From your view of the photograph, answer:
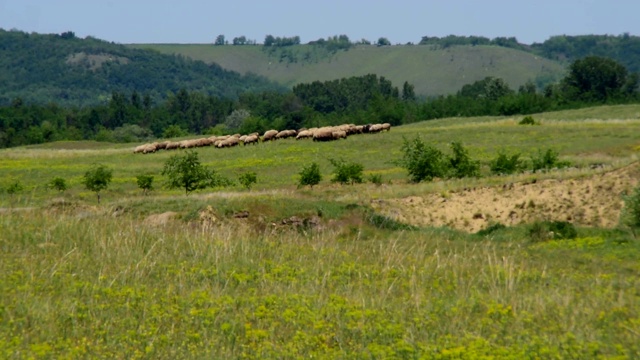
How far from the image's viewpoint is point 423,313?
419 inches

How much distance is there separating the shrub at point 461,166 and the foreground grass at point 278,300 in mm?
27243

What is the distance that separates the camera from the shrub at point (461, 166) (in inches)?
1693

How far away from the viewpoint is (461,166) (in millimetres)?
43500

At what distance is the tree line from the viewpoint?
5256 inches

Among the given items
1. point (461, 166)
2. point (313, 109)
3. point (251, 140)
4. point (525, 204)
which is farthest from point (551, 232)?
point (313, 109)

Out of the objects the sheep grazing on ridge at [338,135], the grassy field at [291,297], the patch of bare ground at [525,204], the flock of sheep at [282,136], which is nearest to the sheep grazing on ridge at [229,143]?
the flock of sheep at [282,136]

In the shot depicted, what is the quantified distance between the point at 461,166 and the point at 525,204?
1353cm

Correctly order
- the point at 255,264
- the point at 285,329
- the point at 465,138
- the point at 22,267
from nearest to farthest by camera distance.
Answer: the point at 285,329 < the point at 22,267 < the point at 255,264 < the point at 465,138

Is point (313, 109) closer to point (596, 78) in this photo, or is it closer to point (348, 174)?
point (596, 78)

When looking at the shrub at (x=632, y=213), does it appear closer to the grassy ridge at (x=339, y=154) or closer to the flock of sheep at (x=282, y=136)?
the grassy ridge at (x=339, y=154)

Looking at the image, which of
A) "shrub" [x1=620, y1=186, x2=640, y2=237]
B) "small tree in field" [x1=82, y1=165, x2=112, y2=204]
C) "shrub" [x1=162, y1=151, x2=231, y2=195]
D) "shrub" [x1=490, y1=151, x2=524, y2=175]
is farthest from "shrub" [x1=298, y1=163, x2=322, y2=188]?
"shrub" [x1=620, y1=186, x2=640, y2=237]

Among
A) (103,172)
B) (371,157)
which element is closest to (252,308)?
(103,172)

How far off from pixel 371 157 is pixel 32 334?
165 feet

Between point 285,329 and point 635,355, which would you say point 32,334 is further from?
point 635,355
